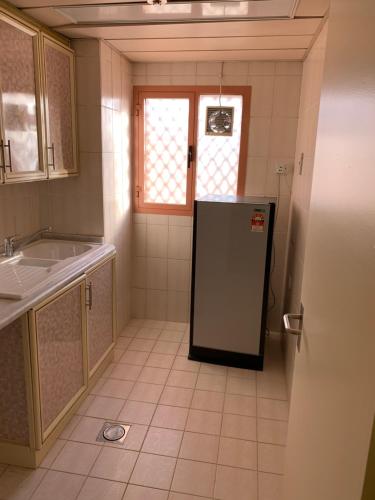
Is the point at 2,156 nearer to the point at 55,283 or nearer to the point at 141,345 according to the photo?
the point at 55,283

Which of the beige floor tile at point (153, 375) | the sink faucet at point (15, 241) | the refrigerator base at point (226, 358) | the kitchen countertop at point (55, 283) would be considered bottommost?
the beige floor tile at point (153, 375)

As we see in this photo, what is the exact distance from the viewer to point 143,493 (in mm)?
1706

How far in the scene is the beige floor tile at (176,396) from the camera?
2361 millimetres

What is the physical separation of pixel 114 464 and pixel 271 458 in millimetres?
797

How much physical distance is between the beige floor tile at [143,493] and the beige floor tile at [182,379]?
84 cm

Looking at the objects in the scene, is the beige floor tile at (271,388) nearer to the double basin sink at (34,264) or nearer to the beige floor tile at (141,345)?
the beige floor tile at (141,345)

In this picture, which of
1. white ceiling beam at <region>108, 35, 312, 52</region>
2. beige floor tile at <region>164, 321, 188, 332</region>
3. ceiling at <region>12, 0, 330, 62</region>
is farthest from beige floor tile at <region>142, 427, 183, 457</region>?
white ceiling beam at <region>108, 35, 312, 52</region>

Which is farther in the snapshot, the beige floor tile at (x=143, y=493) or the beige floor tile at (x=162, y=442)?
the beige floor tile at (x=162, y=442)

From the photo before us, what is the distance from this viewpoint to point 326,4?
1.77 m

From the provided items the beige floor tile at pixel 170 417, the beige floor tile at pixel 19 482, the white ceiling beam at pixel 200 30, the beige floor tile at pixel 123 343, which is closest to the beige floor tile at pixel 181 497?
the beige floor tile at pixel 170 417

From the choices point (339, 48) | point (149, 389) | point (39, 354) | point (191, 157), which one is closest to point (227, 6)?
point (339, 48)

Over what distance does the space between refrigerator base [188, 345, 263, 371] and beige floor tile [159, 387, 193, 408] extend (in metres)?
0.38

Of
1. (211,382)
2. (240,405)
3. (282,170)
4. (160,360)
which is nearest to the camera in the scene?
(240,405)

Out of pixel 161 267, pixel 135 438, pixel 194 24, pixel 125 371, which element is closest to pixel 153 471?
pixel 135 438
